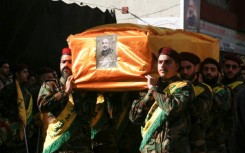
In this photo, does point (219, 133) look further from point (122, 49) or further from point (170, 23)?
point (170, 23)

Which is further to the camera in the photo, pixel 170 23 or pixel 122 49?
pixel 170 23

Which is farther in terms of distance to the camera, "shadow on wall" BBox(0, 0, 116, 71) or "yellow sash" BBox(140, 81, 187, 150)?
"shadow on wall" BBox(0, 0, 116, 71)

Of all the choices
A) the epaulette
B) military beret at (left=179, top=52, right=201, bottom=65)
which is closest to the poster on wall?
the epaulette

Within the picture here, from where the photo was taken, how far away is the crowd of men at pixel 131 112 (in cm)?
423

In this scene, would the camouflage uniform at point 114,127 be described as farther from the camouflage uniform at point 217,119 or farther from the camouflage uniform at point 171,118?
the camouflage uniform at point 171,118

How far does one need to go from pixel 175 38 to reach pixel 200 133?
100 cm

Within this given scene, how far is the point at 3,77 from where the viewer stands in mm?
6867

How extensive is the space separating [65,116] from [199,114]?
1.31 m

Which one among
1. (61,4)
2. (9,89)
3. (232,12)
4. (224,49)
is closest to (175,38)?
(9,89)

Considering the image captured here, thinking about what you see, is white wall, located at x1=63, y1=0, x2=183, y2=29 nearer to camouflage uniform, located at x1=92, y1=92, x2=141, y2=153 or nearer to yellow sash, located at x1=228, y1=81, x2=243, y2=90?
yellow sash, located at x1=228, y1=81, x2=243, y2=90

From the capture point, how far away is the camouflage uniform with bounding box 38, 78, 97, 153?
4.72 m

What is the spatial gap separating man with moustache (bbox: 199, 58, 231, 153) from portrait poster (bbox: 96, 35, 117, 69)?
110cm

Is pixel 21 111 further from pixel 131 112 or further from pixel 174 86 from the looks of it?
pixel 174 86

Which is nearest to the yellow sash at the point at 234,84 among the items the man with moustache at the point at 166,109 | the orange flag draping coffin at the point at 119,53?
the orange flag draping coffin at the point at 119,53
